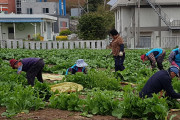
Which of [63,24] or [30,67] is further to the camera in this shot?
[63,24]

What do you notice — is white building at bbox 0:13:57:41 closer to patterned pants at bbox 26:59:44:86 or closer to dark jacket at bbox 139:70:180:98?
patterned pants at bbox 26:59:44:86

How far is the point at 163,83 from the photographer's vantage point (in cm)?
593

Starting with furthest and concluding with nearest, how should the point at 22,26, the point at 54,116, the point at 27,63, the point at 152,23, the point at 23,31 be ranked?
the point at 23,31 → the point at 22,26 → the point at 152,23 → the point at 27,63 → the point at 54,116

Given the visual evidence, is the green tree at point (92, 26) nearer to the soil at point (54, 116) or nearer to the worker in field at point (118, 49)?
the worker in field at point (118, 49)

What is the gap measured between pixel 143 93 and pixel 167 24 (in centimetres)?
2586

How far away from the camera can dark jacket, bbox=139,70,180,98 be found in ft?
19.3

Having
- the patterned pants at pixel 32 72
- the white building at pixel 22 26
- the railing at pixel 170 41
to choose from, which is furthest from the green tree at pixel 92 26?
the patterned pants at pixel 32 72

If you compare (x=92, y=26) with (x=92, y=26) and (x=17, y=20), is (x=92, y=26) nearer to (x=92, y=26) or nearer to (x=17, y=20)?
(x=92, y=26)

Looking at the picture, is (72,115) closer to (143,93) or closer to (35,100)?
(35,100)

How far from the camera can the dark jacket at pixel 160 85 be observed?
232 inches

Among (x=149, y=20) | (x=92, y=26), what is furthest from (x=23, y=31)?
(x=149, y=20)

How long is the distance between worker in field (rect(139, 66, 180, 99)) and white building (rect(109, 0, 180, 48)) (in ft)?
81.5

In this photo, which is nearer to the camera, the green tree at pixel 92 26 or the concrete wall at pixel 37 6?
the green tree at pixel 92 26

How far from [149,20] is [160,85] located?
26.9 meters
